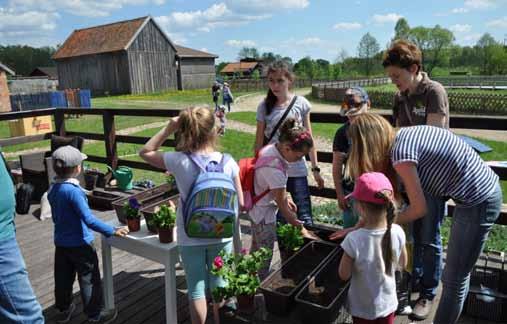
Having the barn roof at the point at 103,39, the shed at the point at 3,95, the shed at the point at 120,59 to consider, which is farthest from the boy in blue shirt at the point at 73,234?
the barn roof at the point at 103,39

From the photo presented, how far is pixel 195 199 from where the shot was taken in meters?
2.26

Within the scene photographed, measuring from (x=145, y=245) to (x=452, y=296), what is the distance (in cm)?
186

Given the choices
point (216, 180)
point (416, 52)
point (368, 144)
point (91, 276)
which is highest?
point (416, 52)

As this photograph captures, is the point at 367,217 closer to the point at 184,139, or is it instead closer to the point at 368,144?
the point at 368,144

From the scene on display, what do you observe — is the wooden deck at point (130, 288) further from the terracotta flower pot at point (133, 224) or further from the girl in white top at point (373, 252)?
the terracotta flower pot at point (133, 224)

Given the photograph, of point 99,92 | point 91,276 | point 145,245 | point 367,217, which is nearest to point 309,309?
point 367,217

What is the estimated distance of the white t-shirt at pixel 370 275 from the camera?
198 centimetres

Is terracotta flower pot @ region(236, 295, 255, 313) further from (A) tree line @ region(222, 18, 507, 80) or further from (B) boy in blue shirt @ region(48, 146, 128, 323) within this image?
(A) tree line @ region(222, 18, 507, 80)

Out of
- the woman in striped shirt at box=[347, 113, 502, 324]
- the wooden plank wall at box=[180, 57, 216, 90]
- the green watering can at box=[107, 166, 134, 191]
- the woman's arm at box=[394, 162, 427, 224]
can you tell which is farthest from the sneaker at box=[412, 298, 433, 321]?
the wooden plank wall at box=[180, 57, 216, 90]

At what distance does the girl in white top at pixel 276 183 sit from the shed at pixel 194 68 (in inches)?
1538

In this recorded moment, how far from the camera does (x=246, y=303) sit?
2213 millimetres

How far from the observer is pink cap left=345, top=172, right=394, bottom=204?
191 centimetres

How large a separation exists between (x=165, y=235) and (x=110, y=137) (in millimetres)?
3753

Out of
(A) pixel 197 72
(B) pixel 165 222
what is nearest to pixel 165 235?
(B) pixel 165 222
